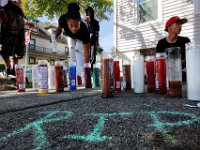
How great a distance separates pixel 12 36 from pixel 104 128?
139 inches

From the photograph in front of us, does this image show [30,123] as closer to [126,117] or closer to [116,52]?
[126,117]

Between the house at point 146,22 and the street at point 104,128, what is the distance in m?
5.34

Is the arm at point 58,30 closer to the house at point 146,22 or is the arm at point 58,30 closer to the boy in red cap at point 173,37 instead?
the boy in red cap at point 173,37

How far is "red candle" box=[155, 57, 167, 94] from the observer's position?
1989mm

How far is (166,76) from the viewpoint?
6.58 ft

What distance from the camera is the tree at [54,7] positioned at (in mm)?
10758

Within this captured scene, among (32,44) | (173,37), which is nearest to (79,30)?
(173,37)

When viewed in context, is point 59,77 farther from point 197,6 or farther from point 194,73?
Result: point 197,6

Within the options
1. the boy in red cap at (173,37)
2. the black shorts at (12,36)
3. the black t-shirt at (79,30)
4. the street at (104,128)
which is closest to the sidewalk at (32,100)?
the street at (104,128)

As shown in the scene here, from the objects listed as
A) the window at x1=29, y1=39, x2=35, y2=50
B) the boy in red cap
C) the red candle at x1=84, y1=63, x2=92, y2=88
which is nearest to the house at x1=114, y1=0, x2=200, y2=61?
the boy in red cap

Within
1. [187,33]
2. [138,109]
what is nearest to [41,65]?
[138,109]

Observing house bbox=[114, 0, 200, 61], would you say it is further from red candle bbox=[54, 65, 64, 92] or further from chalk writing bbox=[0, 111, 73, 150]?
chalk writing bbox=[0, 111, 73, 150]

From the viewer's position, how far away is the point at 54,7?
35.4 feet

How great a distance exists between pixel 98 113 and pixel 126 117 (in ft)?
0.68
